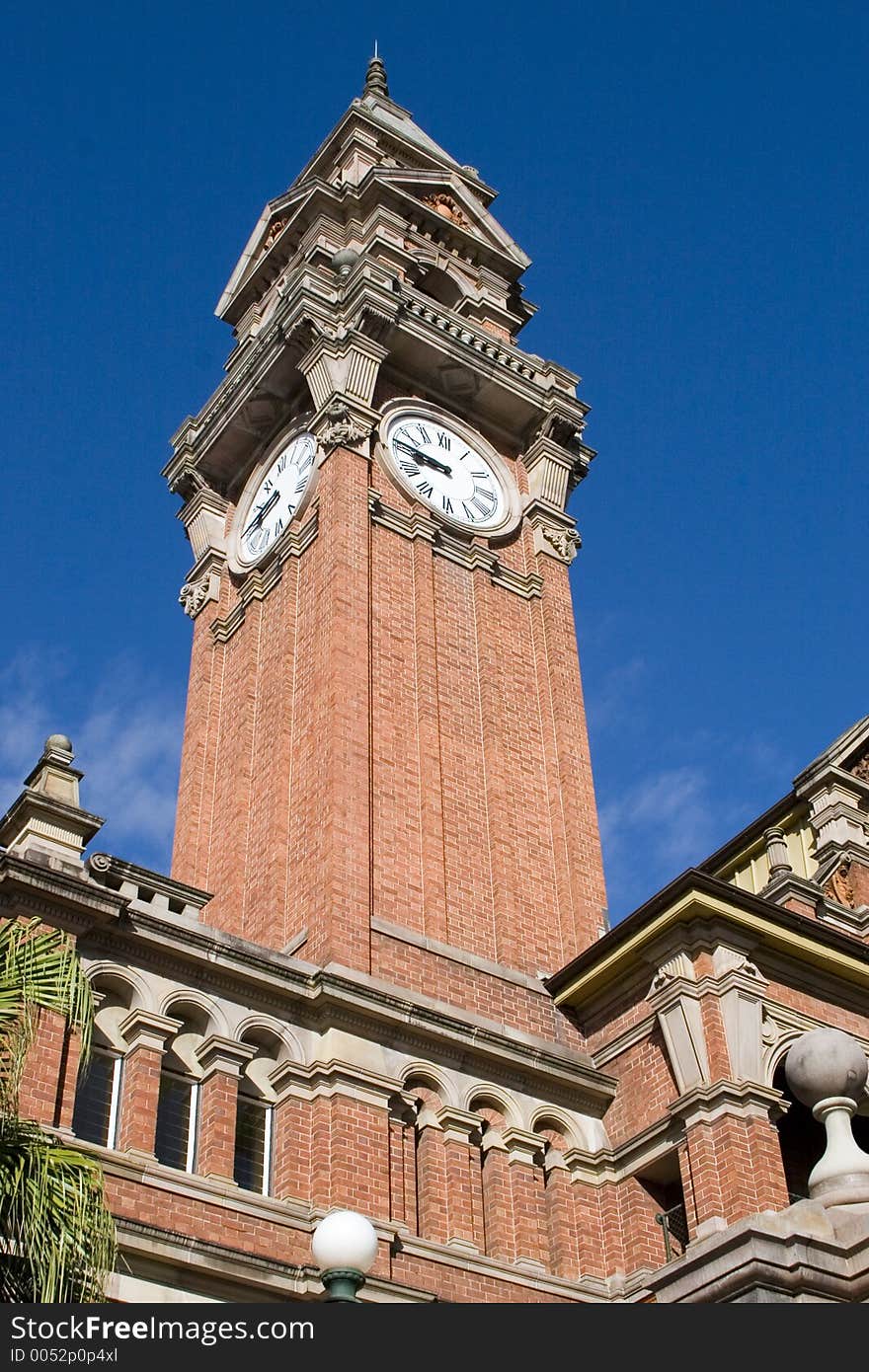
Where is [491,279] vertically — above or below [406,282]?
above

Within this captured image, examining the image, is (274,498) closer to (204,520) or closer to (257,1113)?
(204,520)

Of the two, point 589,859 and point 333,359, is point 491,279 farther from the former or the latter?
point 589,859

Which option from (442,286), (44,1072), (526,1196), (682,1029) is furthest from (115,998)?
(442,286)

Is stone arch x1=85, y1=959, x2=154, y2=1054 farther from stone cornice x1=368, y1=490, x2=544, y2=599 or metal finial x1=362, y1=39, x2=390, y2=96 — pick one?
metal finial x1=362, y1=39, x2=390, y2=96

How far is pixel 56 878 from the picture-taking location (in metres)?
20.7

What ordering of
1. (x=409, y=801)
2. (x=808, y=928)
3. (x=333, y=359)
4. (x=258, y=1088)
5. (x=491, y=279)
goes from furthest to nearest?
1. (x=491, y=279)
2. (x=333, y=359)
3. (x=409, y=801)
4. (x=808, y=928)
5. (x=258, y=1088)

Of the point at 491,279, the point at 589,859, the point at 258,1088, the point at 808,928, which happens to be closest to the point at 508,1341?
the point at 258,1088

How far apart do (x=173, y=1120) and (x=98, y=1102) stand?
1116 mm

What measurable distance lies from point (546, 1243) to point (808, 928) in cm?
600

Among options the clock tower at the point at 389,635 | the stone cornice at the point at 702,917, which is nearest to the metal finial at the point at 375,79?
the clock tower at the point at 389,635

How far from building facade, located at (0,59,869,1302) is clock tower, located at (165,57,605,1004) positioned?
8cm

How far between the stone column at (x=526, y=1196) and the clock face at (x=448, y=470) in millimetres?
13432

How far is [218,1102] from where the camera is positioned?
69.6ft

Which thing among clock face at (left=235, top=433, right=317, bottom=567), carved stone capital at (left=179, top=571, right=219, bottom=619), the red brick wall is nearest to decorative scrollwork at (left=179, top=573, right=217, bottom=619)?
carved stone capital at (left=179, top=571, right=219, bottom=619)
